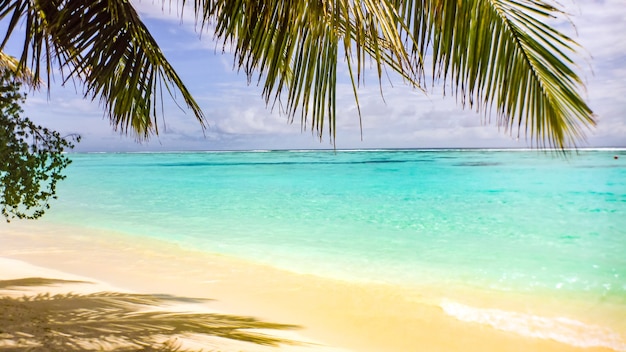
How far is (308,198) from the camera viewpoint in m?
15.0

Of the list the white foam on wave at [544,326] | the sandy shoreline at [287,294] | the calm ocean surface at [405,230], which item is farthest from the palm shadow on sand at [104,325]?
the calm ocean surface at [405,230]

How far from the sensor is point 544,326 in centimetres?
389

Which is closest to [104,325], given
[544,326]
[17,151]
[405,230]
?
[17,151]

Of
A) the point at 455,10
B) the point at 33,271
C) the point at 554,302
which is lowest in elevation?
the point at 554,302

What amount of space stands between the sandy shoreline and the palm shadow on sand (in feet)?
1.34

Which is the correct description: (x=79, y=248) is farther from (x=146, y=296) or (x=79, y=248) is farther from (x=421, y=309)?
(x=421, y=309)

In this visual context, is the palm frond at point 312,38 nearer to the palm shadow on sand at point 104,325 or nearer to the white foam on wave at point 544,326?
the palm shadow on sand at point 104,325

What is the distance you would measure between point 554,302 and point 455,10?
3831 mm

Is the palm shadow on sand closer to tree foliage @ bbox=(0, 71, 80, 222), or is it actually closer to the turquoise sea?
tree foliage @ bbox=(0, 71, 80, 222)

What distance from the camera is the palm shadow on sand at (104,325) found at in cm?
238

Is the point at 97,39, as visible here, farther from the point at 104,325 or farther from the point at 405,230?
the point at 405,230

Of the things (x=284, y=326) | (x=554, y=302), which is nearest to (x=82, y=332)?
(x=284, y=326)

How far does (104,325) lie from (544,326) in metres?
3.25

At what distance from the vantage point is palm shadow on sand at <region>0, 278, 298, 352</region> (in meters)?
2.38
